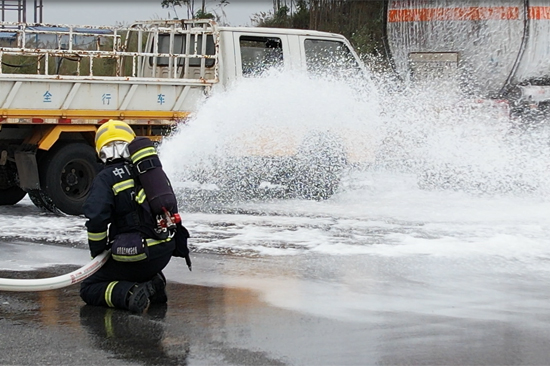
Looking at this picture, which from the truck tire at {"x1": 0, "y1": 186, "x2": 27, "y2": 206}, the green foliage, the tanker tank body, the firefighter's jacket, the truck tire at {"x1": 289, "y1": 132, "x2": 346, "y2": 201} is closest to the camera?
the firefighter's jacket

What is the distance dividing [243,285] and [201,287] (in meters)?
0.31

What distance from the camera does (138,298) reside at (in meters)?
5.81

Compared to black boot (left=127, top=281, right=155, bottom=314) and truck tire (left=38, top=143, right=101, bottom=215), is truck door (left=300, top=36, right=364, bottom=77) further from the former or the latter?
black boot (left=127, top=281, right=155, bottom=314)

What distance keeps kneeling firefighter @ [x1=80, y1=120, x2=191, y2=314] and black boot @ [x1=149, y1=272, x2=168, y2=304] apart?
65 millimetres

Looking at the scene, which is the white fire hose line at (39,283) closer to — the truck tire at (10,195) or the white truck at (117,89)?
the white truck at (117,89)

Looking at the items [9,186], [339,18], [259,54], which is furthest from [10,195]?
[339,18]

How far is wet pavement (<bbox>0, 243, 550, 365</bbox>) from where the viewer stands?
4980mm

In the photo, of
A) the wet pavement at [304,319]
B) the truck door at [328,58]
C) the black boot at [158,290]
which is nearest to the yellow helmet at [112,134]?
the black boot at [158,290]

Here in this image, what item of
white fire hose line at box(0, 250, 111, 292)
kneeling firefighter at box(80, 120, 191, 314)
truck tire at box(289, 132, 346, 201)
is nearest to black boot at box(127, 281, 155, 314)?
kneeling firefighter at box(80, 120, 191, 314)

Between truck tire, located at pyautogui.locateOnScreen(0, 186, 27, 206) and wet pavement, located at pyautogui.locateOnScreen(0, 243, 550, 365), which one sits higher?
truck tire, located at pyautogui.locateOnScreen(0, 186, 27, 206)

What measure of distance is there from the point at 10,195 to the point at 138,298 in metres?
6.53

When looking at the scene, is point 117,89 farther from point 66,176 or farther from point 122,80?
point 66,176

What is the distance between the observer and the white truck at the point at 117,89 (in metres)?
10.3

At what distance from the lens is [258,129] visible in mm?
11156
